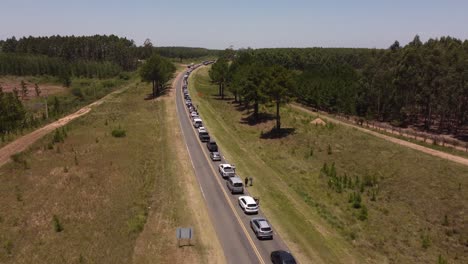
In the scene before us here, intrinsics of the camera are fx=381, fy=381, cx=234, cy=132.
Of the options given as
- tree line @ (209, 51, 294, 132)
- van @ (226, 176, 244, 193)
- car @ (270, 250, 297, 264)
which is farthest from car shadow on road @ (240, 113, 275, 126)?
car @ (270, 250, 297, 264)

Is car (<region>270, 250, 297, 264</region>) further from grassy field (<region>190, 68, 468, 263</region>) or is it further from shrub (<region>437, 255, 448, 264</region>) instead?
shrub (<region>437, 255, 448, 264</region>)

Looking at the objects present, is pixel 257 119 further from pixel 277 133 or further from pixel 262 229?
pixel 262 229

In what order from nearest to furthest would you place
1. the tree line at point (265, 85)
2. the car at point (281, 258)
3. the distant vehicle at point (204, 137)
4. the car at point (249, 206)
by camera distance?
1. the car at point (281, 258)
2. the car at point (249, 206)
3. the distant vehicle at point (204, 137)
4. the tree line at point (265, 85)

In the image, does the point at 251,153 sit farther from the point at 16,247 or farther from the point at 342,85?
the point at 342,85

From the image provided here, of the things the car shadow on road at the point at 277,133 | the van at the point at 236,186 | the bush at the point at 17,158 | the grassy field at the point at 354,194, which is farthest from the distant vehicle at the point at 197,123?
the van at the point at 236,186

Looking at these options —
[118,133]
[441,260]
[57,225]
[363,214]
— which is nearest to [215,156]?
[363,214]

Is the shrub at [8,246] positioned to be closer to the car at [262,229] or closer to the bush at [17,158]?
the car at [262,229]
